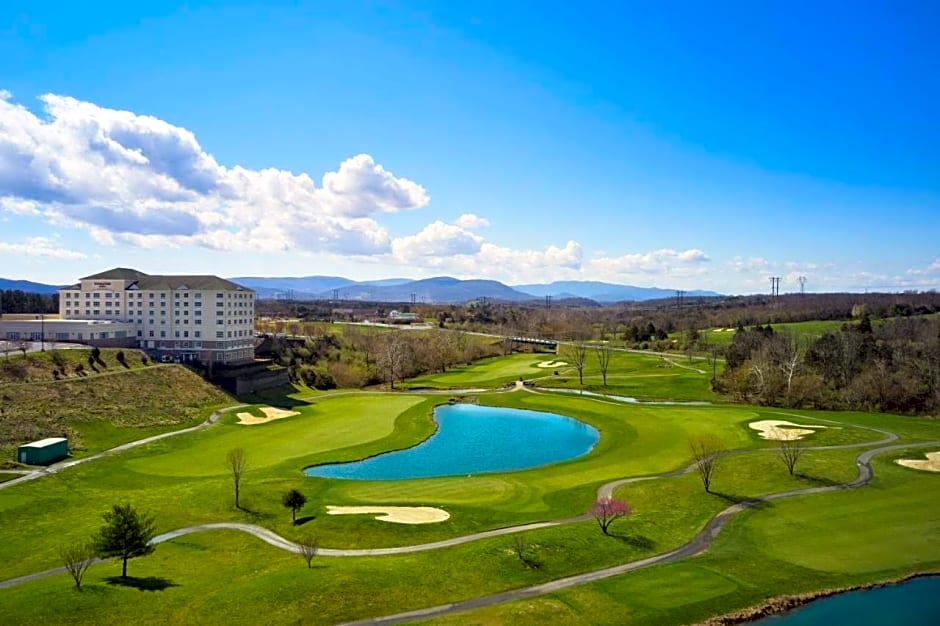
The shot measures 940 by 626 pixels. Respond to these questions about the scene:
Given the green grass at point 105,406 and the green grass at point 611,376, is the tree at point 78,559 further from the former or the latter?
the green grass at point 611,376

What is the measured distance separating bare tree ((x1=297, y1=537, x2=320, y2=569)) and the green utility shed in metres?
27.3

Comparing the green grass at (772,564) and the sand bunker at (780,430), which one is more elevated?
the sand bunker at (780,430)

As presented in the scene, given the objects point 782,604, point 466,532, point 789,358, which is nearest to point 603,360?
point 789,358

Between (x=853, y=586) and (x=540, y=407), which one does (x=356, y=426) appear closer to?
(x=540, y=407)

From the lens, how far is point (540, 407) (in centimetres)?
8125

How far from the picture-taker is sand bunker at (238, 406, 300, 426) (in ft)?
228

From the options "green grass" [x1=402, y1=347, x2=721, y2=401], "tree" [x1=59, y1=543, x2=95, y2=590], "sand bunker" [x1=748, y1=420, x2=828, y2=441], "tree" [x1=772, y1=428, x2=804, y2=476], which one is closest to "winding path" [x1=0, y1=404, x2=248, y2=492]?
"tree" [x1=59, y1=543, x2=95, y2=590]

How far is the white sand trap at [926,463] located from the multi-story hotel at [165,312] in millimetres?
78313

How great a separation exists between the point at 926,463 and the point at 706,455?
16631 millimetres

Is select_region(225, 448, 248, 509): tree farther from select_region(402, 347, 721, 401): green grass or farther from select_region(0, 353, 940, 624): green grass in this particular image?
select_region(402, 347, 721, 401): green grass

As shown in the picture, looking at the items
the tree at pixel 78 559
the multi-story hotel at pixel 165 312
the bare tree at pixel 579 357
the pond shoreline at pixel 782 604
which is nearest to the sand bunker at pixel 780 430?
the pond shoreline at pixel 782 604

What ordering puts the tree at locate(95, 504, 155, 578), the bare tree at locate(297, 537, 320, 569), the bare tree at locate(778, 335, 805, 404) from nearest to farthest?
the tree at locate(95, 504, 155, 578), the bare tree at locate(297, 537, 320, 569), the bare tree at locate(778, 335, 805, 404)

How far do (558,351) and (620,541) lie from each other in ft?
368

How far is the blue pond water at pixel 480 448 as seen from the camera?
171ft
